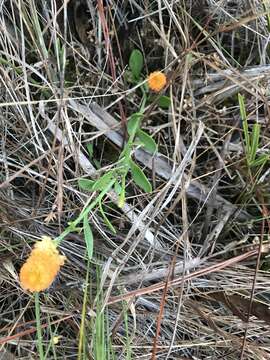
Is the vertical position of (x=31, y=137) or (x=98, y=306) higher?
(x=31, y=137)

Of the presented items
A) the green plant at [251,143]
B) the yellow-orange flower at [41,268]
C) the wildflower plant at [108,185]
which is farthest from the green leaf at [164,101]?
→ the yellow-orange flower at [41,268]

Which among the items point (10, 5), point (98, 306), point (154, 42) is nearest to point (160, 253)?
point (98, 306)

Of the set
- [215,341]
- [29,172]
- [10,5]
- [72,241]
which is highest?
[10,5]

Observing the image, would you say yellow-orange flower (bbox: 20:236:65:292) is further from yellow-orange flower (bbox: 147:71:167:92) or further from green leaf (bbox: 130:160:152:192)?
yellow-orange flower (bbox: 147:71:167:92)

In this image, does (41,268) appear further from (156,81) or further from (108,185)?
(156,81)

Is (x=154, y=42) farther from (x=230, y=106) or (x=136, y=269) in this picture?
(x=136, y=269)
